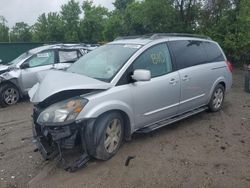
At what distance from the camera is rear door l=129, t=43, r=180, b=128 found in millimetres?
5145

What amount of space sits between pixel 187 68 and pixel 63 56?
5.29 meters

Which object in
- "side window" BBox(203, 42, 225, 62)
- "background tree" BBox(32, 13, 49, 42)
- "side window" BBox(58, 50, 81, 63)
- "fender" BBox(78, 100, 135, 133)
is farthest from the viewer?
"background tree" BBox(32, 13, 49, 42)

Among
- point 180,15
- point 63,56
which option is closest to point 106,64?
point 63,56

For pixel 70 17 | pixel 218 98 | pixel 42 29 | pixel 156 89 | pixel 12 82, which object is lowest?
pixel 218 98

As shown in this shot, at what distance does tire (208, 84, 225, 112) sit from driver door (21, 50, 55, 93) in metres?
4.97

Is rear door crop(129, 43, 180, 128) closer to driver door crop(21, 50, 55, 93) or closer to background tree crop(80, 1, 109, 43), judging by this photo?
driver door crop(21, 50, 55, 93)

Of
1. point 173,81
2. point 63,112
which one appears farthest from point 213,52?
point 63,112

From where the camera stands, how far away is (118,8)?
130 ft

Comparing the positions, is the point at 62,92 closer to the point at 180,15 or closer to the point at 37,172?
the point at 37,172

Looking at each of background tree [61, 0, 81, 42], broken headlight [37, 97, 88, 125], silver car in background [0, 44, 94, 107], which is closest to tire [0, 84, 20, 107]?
silver car in background [0, 44, 94, 107]

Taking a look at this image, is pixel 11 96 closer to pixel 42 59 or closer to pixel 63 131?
pixel 42 59

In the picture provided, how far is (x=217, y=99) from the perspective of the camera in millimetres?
7273

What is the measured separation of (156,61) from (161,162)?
1752 millimetres

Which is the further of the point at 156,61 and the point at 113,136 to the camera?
the point at 156,61
